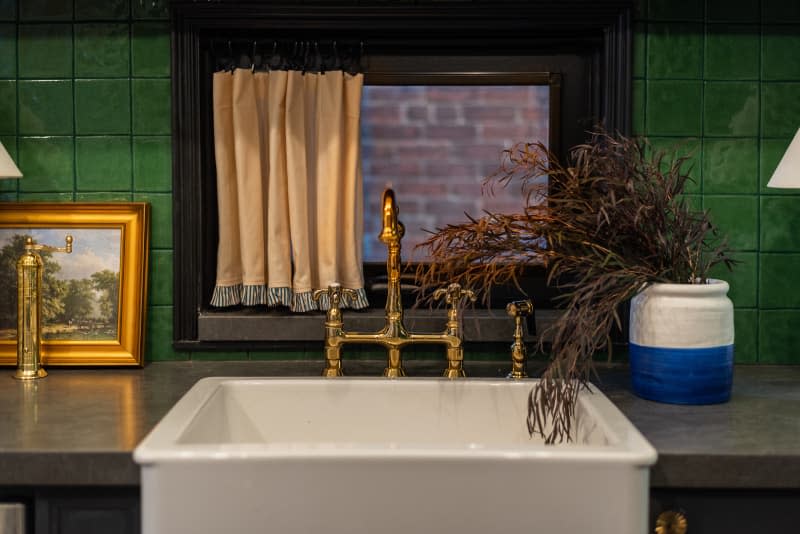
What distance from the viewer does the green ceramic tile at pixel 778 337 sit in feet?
5.86

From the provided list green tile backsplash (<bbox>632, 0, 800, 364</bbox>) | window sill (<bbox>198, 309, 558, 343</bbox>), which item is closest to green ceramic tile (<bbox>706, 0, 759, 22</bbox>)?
green tile backsplash (<bbox>632, 0, 800, 364</bbox>)

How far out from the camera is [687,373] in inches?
54.6

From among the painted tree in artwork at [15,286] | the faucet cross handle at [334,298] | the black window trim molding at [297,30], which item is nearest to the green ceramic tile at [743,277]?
the black window trim molding at [297,30]

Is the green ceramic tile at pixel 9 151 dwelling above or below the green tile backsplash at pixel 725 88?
below

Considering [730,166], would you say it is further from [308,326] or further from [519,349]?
[308,326]

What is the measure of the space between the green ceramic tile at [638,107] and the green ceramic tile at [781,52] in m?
0.25

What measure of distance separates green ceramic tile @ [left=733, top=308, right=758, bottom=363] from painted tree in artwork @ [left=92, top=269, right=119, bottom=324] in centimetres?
127

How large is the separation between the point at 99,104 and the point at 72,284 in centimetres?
37

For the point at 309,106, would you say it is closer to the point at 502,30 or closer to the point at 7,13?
the point at 502,30

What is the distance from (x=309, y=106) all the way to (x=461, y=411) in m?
0.72

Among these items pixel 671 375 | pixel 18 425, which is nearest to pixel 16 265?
pixel 18 425

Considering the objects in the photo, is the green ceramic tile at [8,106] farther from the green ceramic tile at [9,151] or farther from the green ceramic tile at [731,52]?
the green ceramic tile at [731,52]

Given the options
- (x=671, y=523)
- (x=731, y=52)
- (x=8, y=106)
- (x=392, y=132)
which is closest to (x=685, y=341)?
(x=671, y=523)

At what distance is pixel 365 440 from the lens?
150cm
